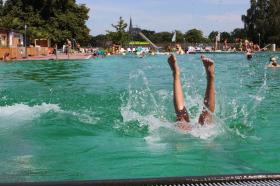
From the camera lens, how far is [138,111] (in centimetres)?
834

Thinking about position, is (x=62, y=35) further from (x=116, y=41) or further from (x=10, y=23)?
(x=116, y=41)

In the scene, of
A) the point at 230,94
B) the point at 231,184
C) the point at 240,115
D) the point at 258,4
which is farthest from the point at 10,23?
the point at 258,4

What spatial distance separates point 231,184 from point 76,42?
198ft

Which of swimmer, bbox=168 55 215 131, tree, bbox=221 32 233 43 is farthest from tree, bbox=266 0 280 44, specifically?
swimmer, bbox=168 55 215 131

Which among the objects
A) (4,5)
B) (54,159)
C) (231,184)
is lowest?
(54,159)

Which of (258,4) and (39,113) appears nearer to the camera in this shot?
(39,113)

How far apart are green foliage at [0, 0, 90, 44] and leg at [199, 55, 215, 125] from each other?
4983cm

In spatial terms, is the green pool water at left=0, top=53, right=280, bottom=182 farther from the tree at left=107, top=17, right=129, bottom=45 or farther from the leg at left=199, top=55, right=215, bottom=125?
the tree at left=107, top=17, right=129, bottom=45

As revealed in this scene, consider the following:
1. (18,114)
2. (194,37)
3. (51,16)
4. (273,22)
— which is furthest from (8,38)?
(194,37)

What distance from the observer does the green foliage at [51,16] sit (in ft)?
186

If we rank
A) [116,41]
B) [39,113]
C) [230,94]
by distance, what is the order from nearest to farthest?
[39,113] < [230,94] < [116,41]

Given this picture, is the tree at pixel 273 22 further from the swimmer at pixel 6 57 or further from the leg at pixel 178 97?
the leg at pixel 178 97

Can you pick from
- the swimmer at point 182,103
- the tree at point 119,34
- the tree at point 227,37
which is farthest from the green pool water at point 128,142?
the tree at point 227,37

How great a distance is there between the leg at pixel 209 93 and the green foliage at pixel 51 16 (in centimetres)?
4983
